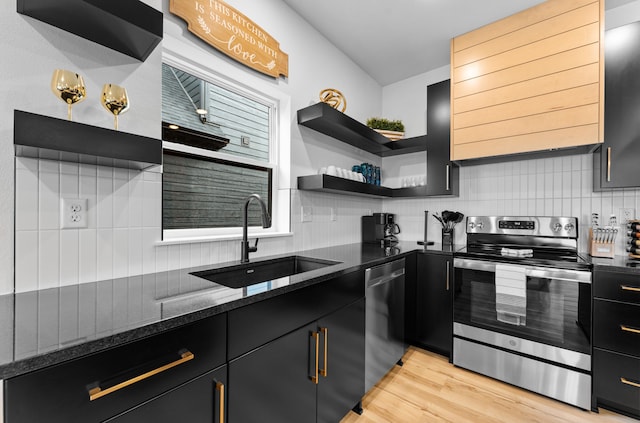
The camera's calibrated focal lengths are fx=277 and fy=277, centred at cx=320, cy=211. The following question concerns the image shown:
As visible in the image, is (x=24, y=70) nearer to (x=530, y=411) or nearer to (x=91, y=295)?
(x=91, y=295)

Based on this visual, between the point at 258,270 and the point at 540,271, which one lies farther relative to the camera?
the point at 540,271

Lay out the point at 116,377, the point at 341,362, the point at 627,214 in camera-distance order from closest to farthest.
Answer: the point at 116,377, the point at 341,362, the point at 627,214

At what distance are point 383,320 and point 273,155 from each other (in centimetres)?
148

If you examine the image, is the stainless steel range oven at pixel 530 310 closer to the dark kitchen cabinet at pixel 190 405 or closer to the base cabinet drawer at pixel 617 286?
the base cabinet drawer at pixel 617 286

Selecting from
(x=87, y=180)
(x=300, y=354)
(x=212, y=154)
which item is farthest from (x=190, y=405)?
(x=212, y=154)

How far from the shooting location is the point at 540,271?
6.21ft

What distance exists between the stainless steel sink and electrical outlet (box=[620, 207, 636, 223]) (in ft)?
7.33

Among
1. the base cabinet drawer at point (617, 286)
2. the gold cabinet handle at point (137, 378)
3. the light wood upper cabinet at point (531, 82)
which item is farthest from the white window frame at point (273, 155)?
the base cabinet drawer at point (617, 286)

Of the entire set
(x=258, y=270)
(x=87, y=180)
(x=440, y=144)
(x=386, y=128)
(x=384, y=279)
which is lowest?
(x=384, y=279)

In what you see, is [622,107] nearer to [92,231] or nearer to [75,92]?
[75,92]

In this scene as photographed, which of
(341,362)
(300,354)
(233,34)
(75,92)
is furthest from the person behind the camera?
(233,34)

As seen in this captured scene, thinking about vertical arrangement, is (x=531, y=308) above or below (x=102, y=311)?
below

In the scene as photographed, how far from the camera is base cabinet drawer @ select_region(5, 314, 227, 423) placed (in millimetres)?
590

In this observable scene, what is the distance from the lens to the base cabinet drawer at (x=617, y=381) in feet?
5.34
